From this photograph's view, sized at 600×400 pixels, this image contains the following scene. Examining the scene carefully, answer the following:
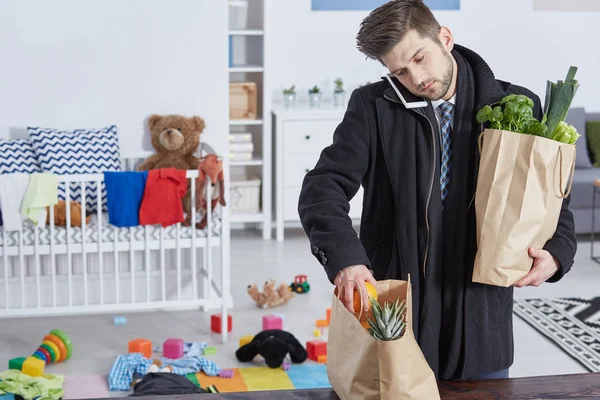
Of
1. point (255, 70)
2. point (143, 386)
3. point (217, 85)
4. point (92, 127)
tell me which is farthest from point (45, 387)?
point (255, 70)

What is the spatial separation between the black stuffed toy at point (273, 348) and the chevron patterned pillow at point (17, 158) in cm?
120

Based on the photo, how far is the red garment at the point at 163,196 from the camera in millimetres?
3480

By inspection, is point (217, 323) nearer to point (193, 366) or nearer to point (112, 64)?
point (193, 366)

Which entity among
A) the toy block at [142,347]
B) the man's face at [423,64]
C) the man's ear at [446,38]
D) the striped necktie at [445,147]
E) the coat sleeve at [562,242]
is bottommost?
the toy block at [142,347]

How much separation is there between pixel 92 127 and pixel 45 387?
1360mm

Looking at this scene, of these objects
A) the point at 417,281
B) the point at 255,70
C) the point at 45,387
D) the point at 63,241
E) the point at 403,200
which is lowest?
the point at 45,387

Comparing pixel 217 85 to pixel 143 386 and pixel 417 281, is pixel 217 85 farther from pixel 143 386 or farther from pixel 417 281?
pixel 417 281

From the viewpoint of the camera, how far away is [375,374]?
52.1 inches

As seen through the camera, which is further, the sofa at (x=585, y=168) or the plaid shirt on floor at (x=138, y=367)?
the sofa at (x=585, y=168)

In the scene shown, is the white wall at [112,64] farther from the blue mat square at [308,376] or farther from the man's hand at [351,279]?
the man's hand at [351,279]

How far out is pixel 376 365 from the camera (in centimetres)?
131

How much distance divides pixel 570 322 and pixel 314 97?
2.21 meters

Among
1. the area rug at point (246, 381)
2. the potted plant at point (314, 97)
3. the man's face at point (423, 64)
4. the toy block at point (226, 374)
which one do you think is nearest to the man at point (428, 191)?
the man's face at point (423, 64)

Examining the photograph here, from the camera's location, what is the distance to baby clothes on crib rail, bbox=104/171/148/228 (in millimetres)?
3446
